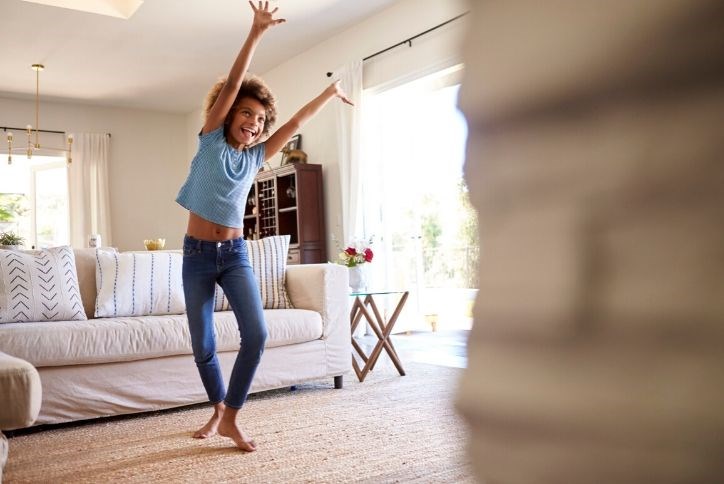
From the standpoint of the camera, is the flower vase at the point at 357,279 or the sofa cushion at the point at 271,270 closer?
the sofa cushion at the point at 271,270

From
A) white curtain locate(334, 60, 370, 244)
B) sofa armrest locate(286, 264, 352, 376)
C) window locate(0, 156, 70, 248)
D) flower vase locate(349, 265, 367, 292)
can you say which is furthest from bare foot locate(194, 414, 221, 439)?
window locate(0, 156, 70, 248)

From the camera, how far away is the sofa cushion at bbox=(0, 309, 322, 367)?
267cm

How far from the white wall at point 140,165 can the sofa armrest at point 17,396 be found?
292 inches

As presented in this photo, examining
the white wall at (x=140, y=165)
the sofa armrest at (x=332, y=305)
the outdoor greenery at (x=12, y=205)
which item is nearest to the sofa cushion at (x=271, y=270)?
the sofa armrest at (x=332, y=305)

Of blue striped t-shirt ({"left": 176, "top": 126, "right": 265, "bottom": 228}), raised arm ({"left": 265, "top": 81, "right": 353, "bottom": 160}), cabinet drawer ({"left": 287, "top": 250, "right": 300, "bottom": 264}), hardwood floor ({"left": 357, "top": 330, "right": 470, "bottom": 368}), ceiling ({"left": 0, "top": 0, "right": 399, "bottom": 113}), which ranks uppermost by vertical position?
ceiling ({"left": 0, "top": 0, "right": 399, "bottom": 113})

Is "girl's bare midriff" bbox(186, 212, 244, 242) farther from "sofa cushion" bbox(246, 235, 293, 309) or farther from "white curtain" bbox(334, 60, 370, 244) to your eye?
"white curtain" bbox(334, 60, 370, 244)

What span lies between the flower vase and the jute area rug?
91 centimetres

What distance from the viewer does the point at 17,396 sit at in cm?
153

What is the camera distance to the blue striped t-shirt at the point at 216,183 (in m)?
2.35

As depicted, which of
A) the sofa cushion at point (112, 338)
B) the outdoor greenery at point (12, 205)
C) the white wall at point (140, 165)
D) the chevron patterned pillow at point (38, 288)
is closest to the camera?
the sofa cushion at point (112, 338)

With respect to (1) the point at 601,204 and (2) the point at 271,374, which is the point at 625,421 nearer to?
(1) the point at 601,204

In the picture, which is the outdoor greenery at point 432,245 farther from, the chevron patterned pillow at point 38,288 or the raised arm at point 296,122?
the raised arm at point 296,122

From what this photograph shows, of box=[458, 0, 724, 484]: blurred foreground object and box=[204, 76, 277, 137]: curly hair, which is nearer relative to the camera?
box=[458, 0, 724, 484]: blurred foreground object

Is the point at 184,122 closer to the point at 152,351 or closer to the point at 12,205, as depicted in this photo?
the point at 12,205
